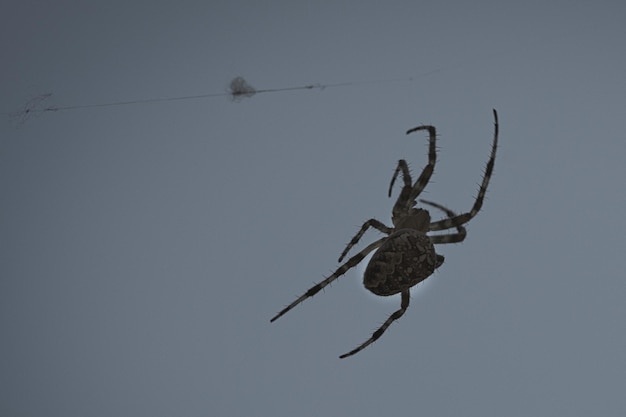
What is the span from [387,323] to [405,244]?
160cm

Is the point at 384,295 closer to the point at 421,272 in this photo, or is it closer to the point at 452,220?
the point at 421,272

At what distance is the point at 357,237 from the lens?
747 centimetres

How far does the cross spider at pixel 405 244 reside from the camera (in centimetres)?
652

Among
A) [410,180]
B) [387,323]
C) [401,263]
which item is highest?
[410,180]

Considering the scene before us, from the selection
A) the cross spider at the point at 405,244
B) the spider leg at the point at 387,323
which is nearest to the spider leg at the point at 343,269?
the cross spider at the point at 405,244

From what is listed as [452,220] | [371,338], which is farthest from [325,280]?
[452,220]

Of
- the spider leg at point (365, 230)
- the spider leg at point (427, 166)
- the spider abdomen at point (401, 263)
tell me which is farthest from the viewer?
the spider leg at point (365, 230)

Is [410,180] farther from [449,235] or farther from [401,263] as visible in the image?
[401,263]

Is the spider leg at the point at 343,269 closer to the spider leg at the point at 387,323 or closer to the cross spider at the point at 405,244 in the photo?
the cross spider at the point at 405,244

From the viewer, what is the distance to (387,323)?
24.5 feet

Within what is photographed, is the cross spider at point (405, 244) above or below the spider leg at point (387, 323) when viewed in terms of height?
above

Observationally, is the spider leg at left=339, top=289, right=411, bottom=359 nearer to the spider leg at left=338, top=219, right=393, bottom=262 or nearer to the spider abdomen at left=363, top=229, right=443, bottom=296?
the spider abdomen at left=363, top=229, right=443, bottom=296

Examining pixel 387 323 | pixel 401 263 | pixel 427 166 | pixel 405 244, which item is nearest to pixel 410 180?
pixel 427 166

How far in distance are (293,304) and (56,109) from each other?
501 centimetres
